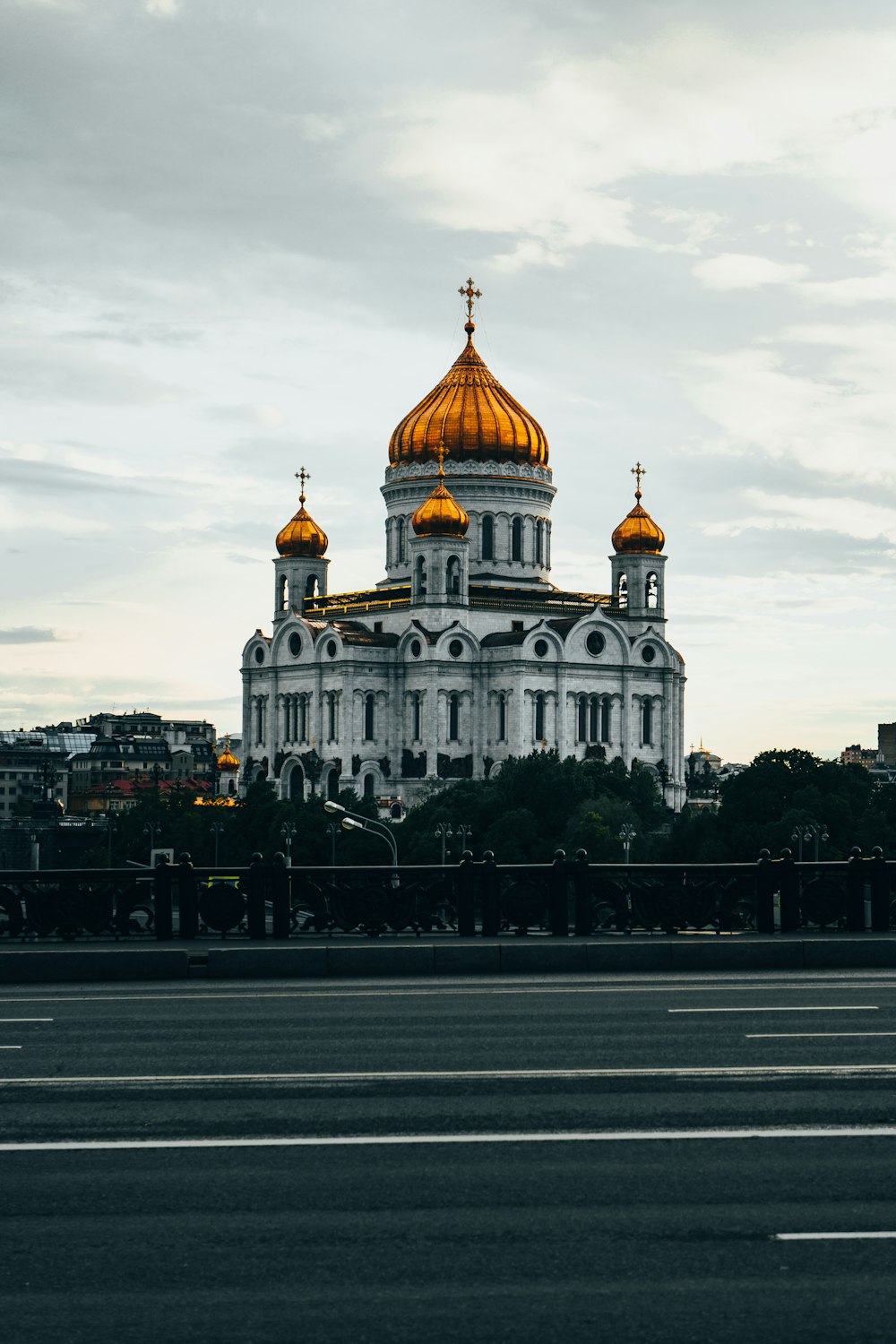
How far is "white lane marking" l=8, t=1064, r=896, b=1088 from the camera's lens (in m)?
14.1

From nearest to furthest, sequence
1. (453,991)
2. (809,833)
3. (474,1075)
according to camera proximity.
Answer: (474,1075), (453,991), (809,833)

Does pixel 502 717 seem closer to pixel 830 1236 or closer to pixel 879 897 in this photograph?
pixel 879 897

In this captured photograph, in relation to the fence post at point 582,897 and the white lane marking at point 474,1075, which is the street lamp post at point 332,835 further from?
the white lane marking at point 474,1075

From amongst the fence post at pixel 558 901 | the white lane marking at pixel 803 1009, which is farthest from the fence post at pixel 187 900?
the white lane marking at pixel 803 1009

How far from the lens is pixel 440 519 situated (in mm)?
103375

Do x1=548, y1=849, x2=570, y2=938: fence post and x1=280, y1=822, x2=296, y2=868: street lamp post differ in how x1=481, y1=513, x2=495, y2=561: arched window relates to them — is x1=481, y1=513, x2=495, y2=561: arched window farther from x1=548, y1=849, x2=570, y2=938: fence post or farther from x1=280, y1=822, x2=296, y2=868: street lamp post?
x1=548, y1=849, x2=570, y2=938: fence post

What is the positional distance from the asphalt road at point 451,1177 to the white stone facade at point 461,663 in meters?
84.6

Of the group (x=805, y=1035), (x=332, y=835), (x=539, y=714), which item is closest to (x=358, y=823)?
(x=332, y=835)

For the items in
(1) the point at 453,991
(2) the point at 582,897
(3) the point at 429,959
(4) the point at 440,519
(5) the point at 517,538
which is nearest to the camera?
(1) the point at 453,991

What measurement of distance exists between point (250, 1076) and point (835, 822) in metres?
66.0

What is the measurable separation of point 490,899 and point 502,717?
80.2 m

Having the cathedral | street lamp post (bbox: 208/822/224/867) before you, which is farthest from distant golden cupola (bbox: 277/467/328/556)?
street lamp post (bbox: 208/822/224/867)

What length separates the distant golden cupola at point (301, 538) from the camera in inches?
4528

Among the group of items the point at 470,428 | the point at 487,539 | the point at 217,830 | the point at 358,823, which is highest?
the point at 470,428
